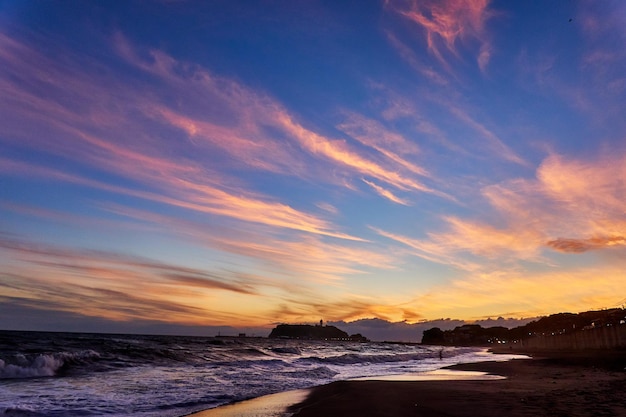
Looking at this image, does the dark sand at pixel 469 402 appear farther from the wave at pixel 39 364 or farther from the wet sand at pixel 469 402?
the wave at pixel 39 364

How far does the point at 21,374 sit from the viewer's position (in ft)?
95.7

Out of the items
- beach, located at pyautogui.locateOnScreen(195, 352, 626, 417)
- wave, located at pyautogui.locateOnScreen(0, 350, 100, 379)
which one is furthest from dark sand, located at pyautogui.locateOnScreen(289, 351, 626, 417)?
wave, located at pyautogui.locateOnScreen(0, 350, 100, 379)

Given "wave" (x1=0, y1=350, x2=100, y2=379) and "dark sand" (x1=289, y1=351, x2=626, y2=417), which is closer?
"dark sand" (x1=289, y1=351, x2=626, y2=417)

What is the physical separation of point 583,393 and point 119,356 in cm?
3941

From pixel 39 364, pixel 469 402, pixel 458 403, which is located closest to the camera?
pixel 458 403

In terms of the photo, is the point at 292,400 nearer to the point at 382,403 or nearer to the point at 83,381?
the point at 382,403

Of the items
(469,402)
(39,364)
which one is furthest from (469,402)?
(39,364)

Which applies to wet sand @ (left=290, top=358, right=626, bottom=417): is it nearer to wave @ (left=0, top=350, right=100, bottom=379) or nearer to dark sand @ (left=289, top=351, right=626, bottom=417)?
dark sand @ (left=289, top=351, right=626, bottom=417)

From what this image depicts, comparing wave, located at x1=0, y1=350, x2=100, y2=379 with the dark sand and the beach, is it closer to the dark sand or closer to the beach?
the beach

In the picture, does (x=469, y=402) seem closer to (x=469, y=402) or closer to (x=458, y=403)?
(x=469, y=402)

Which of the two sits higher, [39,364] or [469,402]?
[469,402]

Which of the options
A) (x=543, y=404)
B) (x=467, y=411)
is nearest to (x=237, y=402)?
(x=467, y=411)

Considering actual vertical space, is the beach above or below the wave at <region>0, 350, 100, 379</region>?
above

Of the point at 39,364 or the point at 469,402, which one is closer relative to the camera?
the point at 469,402
